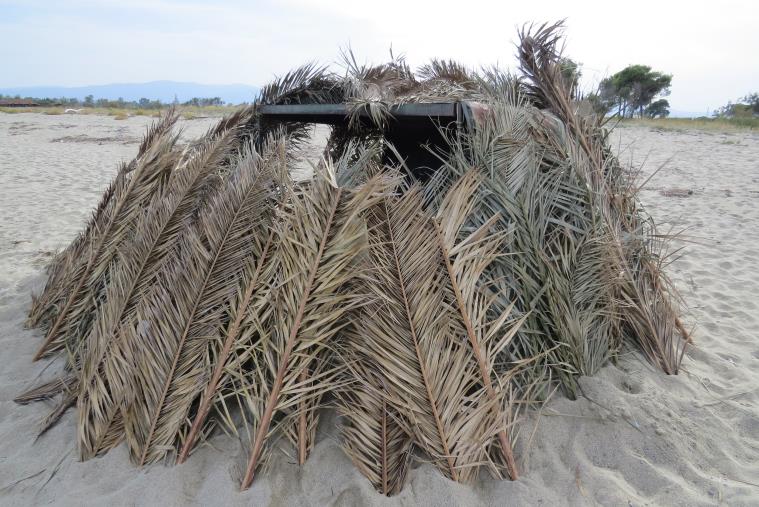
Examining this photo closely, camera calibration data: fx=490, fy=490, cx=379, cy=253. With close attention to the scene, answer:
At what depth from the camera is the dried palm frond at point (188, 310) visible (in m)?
2.18

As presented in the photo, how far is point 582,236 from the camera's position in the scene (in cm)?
263

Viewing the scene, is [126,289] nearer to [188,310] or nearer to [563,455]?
[188,310]

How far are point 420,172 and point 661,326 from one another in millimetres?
2159

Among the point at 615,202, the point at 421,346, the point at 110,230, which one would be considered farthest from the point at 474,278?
the point at 110,230

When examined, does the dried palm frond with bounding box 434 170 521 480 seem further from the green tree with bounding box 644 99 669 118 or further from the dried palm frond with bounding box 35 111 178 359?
the green tree with bounding box 644 99 669 118

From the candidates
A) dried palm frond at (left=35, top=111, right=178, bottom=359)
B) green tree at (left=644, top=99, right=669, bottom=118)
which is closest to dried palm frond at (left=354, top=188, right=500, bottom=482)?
dried palm frond at (left=35, top=111, right=178, bottom=359)

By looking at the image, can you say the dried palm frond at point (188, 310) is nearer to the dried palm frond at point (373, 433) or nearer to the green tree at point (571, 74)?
the dried palm frond at point (373, 433)

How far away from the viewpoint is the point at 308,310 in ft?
7.11

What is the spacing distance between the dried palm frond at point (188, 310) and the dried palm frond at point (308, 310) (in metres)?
0.29

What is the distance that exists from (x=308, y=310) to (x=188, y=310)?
0.63m

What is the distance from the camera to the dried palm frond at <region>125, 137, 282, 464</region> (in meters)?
2.18

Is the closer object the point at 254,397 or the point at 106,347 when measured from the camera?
the point at 254,397

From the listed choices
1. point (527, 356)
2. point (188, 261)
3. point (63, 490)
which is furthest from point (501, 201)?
point (63, 490)

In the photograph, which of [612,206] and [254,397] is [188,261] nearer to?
[254,397]
